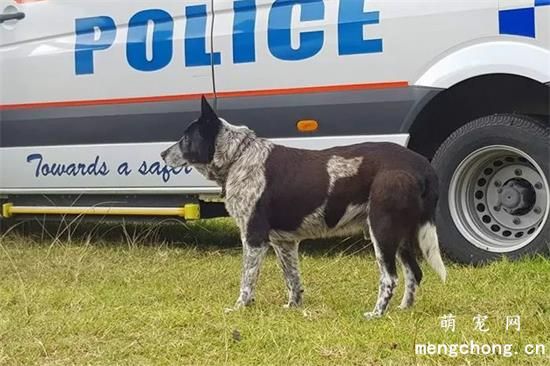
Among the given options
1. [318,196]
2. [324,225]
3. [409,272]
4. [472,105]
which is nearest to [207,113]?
[318,196]

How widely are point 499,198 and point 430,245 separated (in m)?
1.24

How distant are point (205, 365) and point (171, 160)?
1560 millimetres

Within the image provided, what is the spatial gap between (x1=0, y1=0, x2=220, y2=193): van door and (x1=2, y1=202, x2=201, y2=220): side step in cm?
15

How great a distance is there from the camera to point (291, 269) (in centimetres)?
432

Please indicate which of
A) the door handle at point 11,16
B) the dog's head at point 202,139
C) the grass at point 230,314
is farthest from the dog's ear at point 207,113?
the door handle at point 11,16

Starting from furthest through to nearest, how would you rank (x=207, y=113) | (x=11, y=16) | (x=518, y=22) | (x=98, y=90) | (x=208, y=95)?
(x=11, y=16), (x=98, y=90), (x=208, y=95), (x=518, y=22), (x=207, y=113)

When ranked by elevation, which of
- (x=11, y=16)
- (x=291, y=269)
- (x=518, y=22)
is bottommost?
(x=291, y=269)

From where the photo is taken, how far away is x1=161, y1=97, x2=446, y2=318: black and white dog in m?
3.88

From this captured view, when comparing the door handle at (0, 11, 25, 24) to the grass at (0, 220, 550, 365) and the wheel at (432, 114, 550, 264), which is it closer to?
the grass at (0, 220, 550, 365)

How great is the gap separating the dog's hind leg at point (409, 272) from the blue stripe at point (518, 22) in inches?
61.0

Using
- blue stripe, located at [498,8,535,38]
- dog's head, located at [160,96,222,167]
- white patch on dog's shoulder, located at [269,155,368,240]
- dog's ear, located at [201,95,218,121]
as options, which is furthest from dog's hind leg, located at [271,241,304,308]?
blue stripe, located at [498,8,535,38]

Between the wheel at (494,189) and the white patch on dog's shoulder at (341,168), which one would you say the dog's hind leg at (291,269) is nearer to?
the white patch on dog's shoulder at (341,168)

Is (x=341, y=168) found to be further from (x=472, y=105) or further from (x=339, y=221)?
(x=472, y=105)

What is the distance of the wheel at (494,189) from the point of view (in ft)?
16.0
